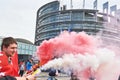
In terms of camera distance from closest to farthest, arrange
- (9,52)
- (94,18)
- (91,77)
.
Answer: (9,52), (91,77), (94,18)

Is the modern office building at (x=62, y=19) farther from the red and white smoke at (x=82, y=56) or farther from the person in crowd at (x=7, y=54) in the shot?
the person in crowd at (x=7, y=54)

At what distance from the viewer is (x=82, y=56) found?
31.6 feet

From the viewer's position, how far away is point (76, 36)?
13023 millimetres

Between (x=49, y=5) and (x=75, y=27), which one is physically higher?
(x=49, y=5)

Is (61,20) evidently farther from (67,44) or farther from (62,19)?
(67,44)

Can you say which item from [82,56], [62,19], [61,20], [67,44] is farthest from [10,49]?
[62,19]

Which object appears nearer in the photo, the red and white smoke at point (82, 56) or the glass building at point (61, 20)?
the red and white smoke at point (82, 56)

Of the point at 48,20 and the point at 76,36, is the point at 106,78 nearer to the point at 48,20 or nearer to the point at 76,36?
the point at 76,36

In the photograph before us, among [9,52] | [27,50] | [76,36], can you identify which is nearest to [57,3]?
[27,50]

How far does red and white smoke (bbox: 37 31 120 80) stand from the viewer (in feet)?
30.8

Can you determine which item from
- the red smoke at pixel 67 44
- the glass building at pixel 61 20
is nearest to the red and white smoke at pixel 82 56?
the red smoke at pixel 67 44

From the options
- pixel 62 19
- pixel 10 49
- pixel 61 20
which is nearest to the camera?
pixel 10 49

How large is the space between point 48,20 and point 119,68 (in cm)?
8663

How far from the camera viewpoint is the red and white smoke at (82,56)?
9391mm
